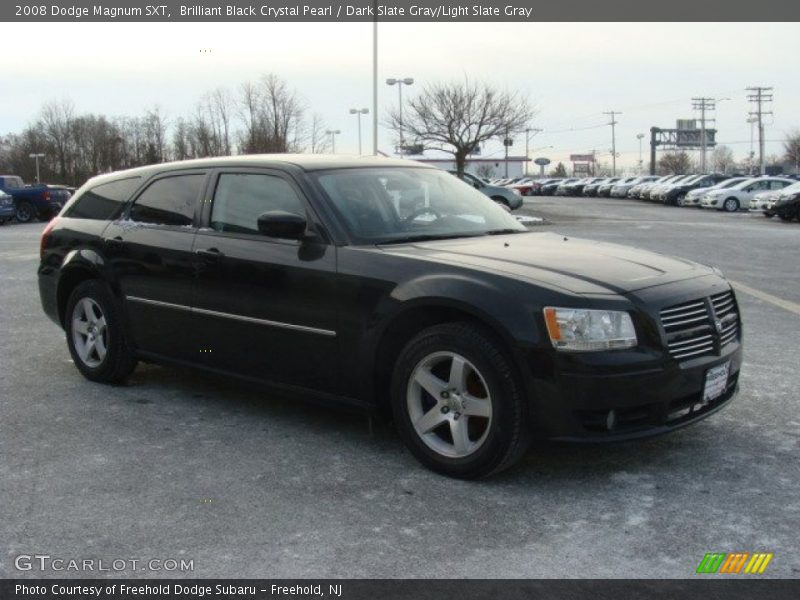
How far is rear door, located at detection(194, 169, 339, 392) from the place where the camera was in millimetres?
4723

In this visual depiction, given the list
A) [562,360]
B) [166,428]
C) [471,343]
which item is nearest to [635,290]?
[562,360]

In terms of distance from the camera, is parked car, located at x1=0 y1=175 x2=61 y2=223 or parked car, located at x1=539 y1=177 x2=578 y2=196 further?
parked car, located at x1=539 y1=177 x2=578 y2=196

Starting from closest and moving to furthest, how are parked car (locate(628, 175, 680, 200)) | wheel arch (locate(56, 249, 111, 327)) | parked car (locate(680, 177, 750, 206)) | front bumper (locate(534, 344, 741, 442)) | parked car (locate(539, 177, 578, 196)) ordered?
front bumper (locate(534, 344, 741, 442)), wheel arch (locate(56, 249, 111, 327)), parked car (locate(680, 177, 750, 206)), parked car (locate(628, 175, 680, 200)), parked car (locate(539, 177, 578, 196))

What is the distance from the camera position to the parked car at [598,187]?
2448 inches

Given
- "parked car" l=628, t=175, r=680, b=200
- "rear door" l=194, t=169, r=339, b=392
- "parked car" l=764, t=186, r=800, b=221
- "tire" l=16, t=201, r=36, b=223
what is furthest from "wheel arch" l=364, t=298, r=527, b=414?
"parked car" l=628, t=175, r=680, b=200

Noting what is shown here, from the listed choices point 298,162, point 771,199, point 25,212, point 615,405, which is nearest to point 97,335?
point 298,162

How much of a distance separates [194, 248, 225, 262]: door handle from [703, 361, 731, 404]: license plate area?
270 centimetres

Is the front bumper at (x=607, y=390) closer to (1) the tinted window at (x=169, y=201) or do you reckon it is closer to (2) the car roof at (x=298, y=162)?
(2) the car roof at (x=298, y=162)

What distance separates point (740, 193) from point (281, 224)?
3796cm

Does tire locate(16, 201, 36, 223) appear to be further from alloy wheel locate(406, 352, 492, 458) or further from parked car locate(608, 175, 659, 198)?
parked car locate(608, 175, 659, 198)

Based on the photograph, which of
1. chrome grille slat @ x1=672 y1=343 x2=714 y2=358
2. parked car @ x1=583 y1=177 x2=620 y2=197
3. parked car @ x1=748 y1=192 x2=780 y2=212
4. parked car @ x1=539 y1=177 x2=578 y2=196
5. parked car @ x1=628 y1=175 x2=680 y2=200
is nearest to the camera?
chrome grille slat @ x1=672 y1=343 x2=714 y2=358

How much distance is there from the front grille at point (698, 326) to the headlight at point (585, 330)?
0.27 metres

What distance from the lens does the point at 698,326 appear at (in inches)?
170

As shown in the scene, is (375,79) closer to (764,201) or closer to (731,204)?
(764,201)
